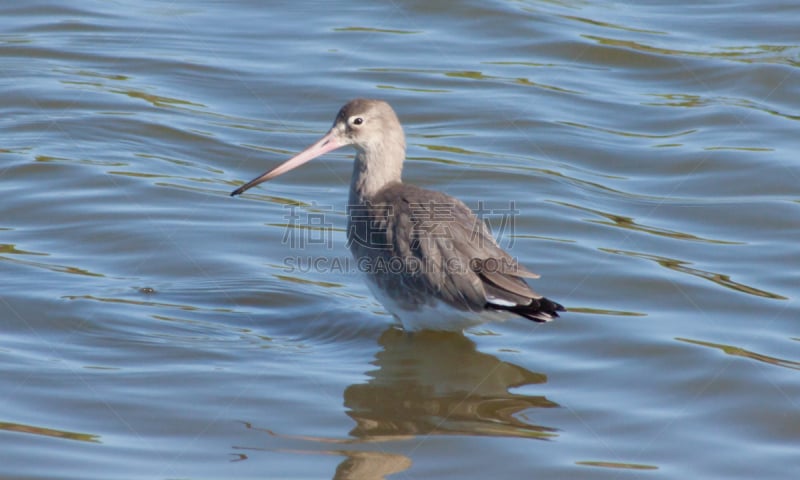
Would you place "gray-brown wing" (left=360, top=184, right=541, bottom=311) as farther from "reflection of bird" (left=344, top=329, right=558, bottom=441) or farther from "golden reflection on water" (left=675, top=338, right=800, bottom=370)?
"golden reflection on water" (left=675, top=338, right=800, bottom=370)

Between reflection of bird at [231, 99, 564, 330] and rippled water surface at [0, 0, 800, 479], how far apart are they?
360 millimetres

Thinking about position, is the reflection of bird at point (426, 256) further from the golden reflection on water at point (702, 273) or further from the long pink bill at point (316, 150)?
the golden reflection on water at point (702, 273)

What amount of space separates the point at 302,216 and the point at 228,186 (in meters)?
0.76

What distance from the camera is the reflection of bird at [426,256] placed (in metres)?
6.57

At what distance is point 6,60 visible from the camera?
1145 cm

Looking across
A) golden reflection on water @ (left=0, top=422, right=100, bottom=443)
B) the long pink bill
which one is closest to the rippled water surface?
golden reflection on water @ (left=0, top=422, right=100, bottom=443)

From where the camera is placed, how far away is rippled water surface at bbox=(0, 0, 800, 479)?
580 cm

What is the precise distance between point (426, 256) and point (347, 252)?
1.64 m

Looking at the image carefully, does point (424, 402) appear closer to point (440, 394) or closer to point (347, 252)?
point (440, 394)

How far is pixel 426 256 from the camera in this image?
6.79 m

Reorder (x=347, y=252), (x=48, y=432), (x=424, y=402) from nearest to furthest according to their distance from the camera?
(x=48, y=432) → (x=424, y=402) → (x=347, y=252)

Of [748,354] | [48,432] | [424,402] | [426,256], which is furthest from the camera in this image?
[426,256]

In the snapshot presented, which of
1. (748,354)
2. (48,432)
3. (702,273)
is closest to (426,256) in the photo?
(748,354)

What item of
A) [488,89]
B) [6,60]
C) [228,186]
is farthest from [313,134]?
[6,60]
